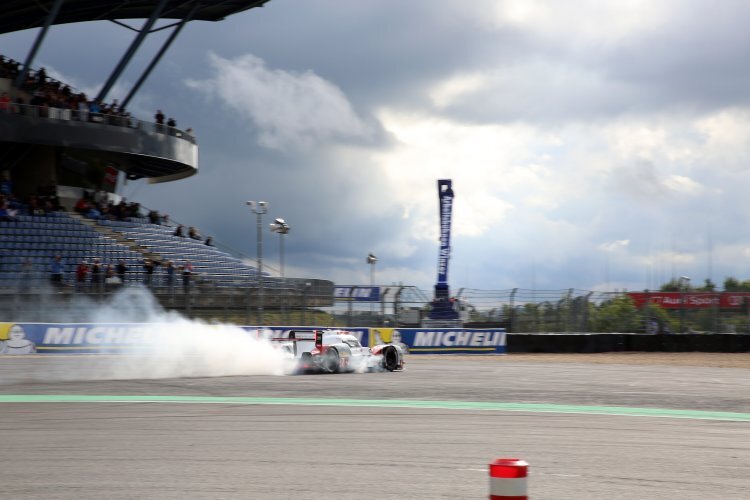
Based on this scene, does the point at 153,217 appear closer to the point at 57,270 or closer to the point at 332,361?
the point at 57,270

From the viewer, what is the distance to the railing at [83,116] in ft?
124

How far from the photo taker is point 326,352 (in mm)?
18703

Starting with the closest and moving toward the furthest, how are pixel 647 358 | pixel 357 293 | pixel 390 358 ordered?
pixel 390 358 → pixel 647 358 → pixel 357 293

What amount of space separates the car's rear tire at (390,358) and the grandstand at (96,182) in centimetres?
1054

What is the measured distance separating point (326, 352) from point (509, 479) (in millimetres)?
15254

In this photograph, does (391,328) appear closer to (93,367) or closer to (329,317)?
(329,317)

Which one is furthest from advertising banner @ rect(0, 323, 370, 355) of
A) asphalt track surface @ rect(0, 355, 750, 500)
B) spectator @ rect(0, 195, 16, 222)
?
asphalt track surface @ rect(0, 355, 750, 500)

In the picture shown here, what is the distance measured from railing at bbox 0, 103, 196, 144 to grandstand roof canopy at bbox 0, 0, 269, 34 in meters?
6.28

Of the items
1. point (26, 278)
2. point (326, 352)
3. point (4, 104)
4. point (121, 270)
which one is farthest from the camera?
point (4, 104)

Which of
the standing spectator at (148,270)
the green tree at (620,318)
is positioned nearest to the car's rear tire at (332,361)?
the standing spectator at (148,270)

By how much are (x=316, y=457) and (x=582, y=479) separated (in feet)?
7.24

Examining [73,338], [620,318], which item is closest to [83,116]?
[73,338]

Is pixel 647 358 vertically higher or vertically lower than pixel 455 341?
lower

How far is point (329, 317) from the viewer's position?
3058 cm
